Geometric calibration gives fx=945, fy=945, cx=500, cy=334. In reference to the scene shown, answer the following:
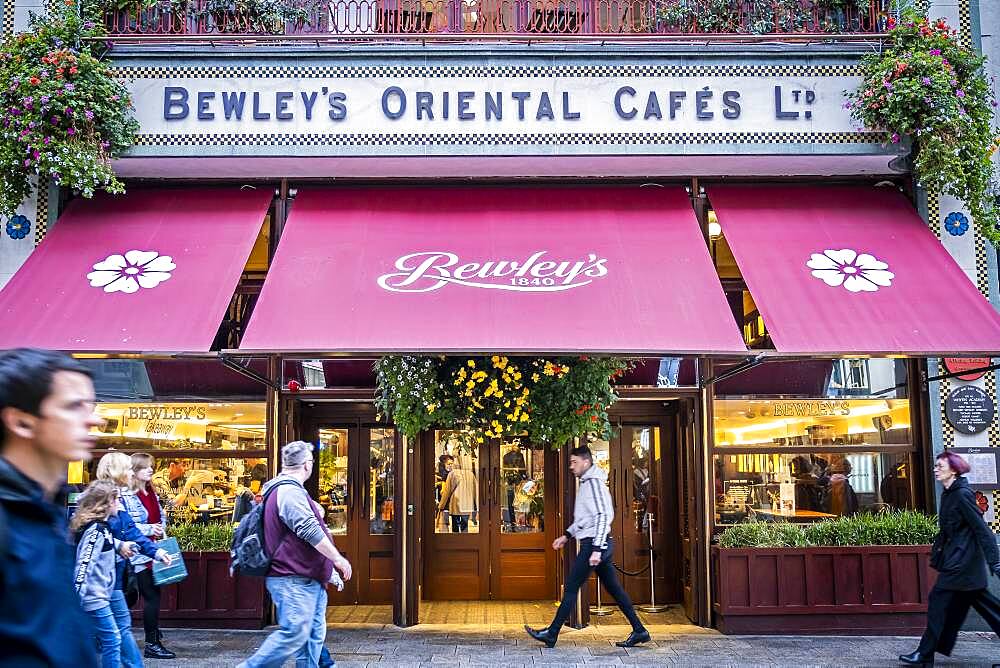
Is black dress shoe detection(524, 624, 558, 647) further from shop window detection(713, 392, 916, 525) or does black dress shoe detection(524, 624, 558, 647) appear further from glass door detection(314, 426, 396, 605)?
glass door detection(314, 426, 396, 605)

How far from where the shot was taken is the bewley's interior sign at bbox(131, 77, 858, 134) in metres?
9.49

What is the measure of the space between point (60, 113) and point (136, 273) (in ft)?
5.46

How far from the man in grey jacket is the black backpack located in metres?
3.21

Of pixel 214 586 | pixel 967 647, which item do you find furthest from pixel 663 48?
pixel 214 586

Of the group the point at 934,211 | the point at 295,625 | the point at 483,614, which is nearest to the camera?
the point at 295,625

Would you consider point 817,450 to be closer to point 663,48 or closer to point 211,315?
point 663,48

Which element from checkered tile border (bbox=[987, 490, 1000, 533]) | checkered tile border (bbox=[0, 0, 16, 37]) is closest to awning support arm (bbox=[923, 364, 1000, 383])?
checkered tile border (bbox=[987, 490, 1000, 533])

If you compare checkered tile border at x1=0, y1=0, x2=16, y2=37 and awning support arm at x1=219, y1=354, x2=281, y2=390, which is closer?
awning support arm at x1=219, y1=354, x2=281, y2=390

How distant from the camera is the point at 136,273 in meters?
8.96

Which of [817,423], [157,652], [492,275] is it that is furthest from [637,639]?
[157,652]

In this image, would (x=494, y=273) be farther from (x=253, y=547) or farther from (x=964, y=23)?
(x=964, y=23)

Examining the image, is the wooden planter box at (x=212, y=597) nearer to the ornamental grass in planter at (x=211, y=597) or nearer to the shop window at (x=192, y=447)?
the ornamental grass in planter at (x=211, y=597)

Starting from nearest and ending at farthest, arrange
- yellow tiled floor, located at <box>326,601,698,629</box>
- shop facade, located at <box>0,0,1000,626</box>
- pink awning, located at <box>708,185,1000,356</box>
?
pink awning, located at <box>708,185,1000,356</box>, shop facade, located at <box>0,0,1000,626</box>, yellow tiled floor, located at <box>326,601,698,629</box>

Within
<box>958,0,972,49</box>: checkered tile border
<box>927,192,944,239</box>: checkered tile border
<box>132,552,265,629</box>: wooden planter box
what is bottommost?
<box>132,552,265,629</box>: wooden planter box
